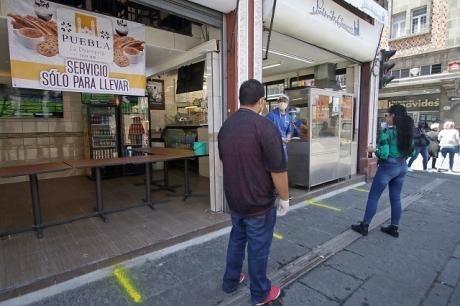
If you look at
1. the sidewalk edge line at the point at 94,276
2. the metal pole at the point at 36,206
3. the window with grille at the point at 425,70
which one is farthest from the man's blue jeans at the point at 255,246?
the window with grille at the point at 425,70

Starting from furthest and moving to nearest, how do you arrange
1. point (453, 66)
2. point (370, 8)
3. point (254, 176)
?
point (453, 66)
point (370, 8)
point (254, 176)

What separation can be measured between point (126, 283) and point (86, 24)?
10.6 ft

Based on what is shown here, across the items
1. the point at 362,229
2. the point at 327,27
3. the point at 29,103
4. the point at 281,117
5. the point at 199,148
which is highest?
the point at 327,27

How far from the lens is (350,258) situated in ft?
10.7

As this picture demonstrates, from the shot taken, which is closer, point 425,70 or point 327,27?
point 327,27

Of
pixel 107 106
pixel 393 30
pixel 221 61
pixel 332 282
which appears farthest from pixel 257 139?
pixel 393 30

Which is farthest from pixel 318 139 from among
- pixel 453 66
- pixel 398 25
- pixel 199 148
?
pixel 398 25

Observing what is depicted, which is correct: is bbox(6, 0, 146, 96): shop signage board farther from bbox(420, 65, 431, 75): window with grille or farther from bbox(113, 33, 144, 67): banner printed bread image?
bbox(420, 65, 431, 75): window with grille

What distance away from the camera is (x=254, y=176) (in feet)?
7.38

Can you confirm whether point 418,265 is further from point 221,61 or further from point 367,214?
point 221,61

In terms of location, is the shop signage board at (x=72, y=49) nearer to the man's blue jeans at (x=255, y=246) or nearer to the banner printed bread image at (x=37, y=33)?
the banner printed bread image at (x=37, y=33)

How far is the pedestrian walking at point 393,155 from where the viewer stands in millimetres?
3551

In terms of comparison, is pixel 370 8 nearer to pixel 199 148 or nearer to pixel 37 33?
pixel 199 148

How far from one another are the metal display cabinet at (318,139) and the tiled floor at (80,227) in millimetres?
2056
